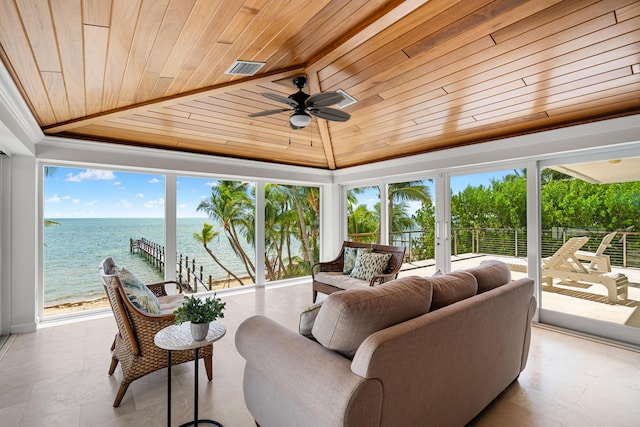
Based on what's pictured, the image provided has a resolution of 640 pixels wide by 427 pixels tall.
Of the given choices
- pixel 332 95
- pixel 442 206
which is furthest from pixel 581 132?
pixel 332 95

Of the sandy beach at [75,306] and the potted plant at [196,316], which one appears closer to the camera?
the potted plant at [196,316]

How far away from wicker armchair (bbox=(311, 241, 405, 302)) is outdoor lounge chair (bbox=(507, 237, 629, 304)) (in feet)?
5.14

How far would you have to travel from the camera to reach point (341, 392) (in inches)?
48.4

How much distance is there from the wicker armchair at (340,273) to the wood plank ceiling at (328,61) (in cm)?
174

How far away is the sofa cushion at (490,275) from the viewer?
216cm

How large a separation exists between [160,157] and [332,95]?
3017mm

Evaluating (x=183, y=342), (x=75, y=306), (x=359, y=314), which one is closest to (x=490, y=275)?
(x=359, y=314)

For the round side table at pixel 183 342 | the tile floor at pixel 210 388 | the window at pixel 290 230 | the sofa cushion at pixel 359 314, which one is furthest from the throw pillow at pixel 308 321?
the window at pixel 290 230

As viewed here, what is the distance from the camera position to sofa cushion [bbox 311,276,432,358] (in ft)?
4.67

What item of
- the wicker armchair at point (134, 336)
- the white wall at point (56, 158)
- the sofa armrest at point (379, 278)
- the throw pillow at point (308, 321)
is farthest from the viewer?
the sofa armrest at point (379, 278)

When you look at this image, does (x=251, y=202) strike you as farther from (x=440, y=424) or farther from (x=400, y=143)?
(x=440, y=424)

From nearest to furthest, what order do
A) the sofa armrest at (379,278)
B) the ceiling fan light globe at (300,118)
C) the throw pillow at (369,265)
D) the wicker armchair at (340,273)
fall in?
the ceiling fan light globe at (300,118), the sofa armrest at (379,278), the wicker armchair at (340,273), the throw pillow at (369,265)

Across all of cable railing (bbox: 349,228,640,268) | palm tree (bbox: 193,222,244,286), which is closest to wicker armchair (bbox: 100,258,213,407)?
palm tree (bbox: 193,222,244,286)

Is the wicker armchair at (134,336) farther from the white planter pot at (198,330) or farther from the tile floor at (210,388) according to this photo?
the white planter pot at (198,330)
